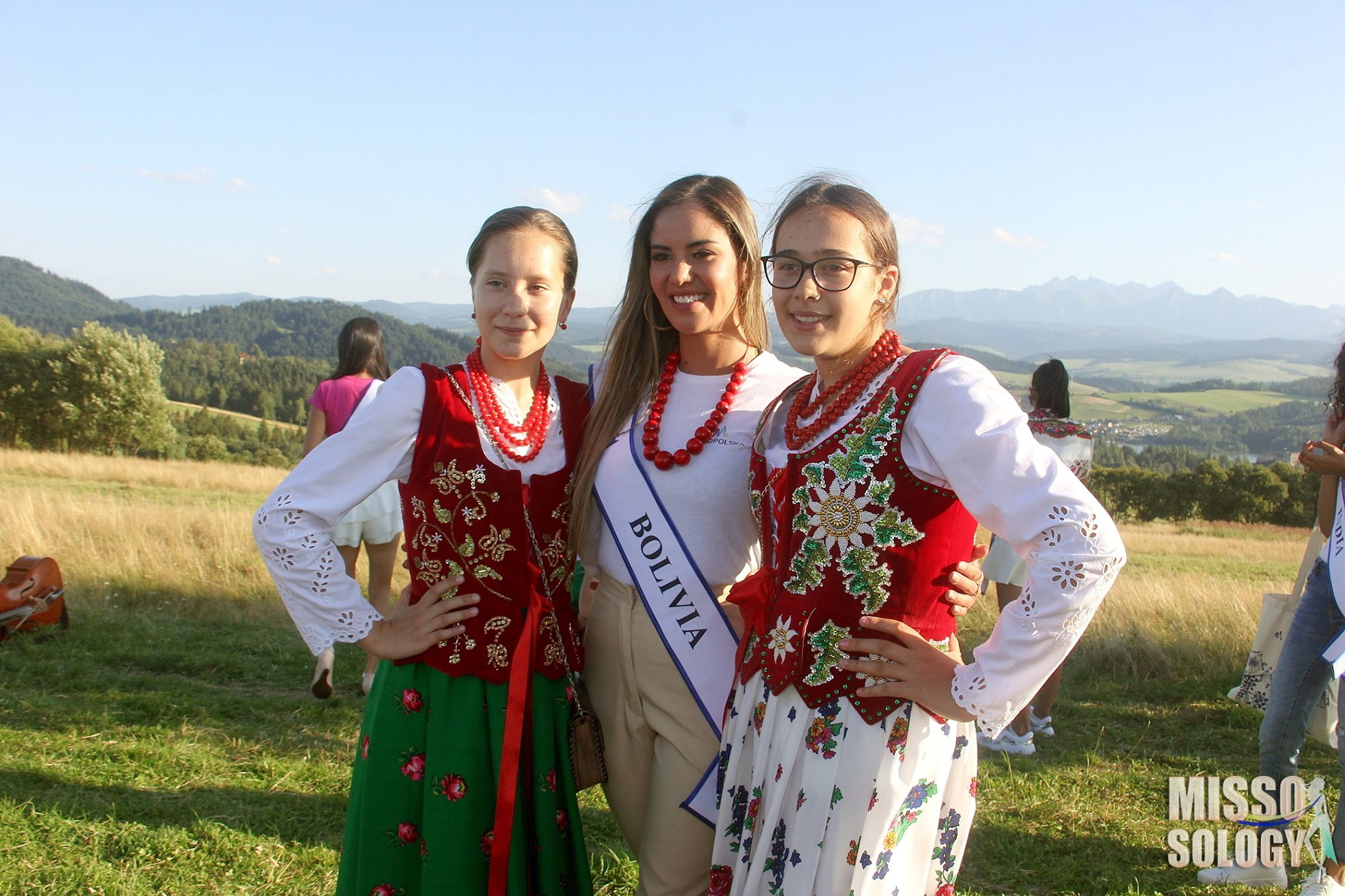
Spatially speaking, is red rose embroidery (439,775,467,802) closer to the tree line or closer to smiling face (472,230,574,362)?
smiling face (472,230,574,362)

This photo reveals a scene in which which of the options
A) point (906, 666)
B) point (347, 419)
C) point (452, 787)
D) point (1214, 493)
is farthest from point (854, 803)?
point (1214, 493)

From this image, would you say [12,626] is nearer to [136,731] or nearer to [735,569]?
[136,731]

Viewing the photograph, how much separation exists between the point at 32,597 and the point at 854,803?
16.5 ft

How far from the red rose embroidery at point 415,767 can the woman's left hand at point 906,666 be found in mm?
908

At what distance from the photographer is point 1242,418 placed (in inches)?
2495

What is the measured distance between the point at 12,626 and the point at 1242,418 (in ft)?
237

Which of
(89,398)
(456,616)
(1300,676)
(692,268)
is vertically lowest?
(89,398)

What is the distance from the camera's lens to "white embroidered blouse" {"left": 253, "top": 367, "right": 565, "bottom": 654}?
5.71ft

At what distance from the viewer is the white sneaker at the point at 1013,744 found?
13.5 ft

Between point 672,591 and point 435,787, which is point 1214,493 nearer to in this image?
point 672,591

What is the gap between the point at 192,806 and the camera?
3.24 metres

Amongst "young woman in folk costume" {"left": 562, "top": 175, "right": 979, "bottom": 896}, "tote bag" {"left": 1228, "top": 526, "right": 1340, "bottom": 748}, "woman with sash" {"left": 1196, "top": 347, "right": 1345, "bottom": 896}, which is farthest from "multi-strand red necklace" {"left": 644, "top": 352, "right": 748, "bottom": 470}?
"tote bag" {"left": 1228, "top": 526, "right": 1340, "bottom": 748}

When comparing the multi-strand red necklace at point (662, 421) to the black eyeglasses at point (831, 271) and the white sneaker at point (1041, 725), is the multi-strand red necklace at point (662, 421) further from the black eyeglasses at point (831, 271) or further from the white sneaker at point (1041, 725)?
the white sneaker at point (1041, 725)

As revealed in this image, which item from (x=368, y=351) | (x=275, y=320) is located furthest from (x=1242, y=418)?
(x=275, y=320)
